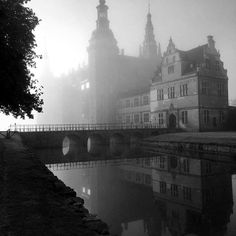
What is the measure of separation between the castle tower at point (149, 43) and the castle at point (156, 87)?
7336 mm

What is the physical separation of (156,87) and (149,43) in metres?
43.9

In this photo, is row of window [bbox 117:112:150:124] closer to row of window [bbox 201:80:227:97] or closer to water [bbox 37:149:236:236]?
row of window [bbox 201:80:227:97]

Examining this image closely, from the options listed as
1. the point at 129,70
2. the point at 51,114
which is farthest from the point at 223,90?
the point at 51,114

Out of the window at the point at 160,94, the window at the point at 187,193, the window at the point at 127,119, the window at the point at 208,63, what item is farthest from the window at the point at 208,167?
the window at the point at 127,119

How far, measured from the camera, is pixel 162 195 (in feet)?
45.2

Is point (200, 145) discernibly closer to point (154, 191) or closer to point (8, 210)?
point (154, 191)

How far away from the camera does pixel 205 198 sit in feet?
41.6

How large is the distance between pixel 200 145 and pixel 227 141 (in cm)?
302

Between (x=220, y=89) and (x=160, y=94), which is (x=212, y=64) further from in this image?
(x=160, y=94)

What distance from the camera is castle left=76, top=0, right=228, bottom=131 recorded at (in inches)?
1731

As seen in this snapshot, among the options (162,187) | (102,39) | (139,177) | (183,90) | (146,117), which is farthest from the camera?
(102,39)

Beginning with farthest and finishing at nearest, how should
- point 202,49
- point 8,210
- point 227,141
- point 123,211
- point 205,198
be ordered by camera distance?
point 202,49
point 227,141
point 205,198
point 123,211
point 8,210

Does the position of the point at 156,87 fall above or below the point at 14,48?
above

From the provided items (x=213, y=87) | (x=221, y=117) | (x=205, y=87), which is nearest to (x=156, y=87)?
(x=205, y=87)
